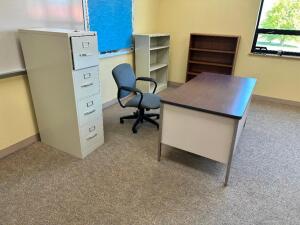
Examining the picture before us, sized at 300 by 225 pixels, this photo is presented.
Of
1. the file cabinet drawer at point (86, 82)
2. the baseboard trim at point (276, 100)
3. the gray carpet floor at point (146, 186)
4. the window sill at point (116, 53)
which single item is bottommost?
the gray carpet floor at point (146, 186)

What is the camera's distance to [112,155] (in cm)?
238

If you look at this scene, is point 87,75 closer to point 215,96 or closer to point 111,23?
point 215,96

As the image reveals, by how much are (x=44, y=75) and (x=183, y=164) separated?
5.62ft

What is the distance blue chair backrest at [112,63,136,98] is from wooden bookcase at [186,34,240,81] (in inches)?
75.5

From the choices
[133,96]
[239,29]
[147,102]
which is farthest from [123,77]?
[239,29]

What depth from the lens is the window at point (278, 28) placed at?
3.58 meters

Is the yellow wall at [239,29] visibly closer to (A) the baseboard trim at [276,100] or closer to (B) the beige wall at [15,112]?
(A) the baseboard trim at [276,100]

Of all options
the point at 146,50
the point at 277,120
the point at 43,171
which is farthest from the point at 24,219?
the point at 277,120

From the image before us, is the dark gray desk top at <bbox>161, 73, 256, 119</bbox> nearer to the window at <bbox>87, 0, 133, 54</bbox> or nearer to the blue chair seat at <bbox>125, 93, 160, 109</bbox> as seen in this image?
the blue chair seat at <bbox>125, 93, 160, 109</bbox>

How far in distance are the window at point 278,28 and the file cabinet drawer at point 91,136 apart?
10.7 feet

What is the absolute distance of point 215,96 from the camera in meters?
2.12

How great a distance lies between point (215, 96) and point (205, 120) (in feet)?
1.26

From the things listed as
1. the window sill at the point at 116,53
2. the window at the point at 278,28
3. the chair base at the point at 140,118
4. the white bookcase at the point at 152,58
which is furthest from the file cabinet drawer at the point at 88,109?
the window at the point at 278,28

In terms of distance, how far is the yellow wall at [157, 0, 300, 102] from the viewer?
149 inches
